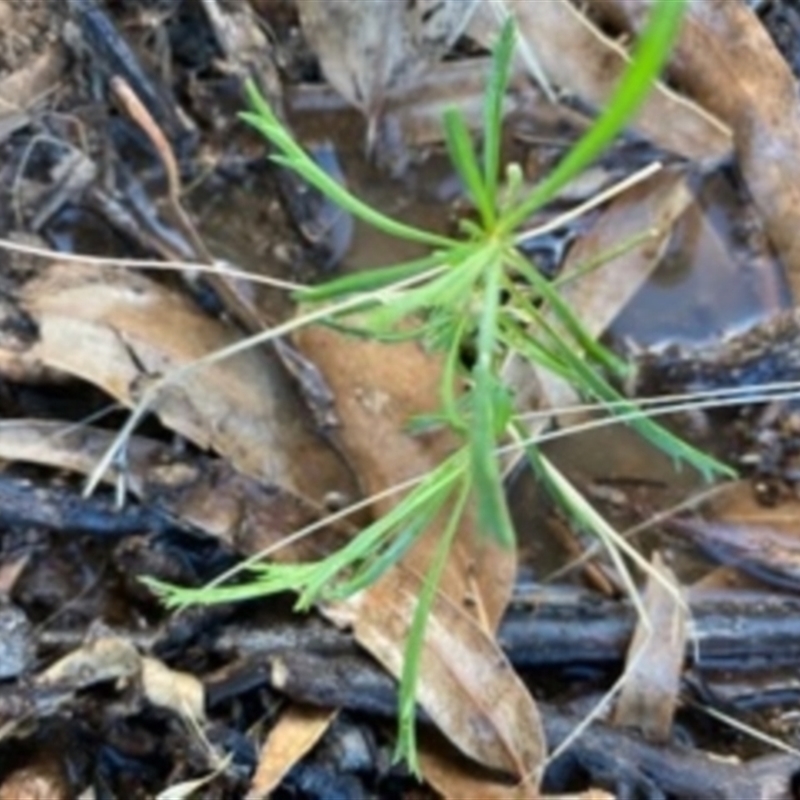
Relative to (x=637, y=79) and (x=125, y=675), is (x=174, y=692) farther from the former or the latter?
(x=637, y=79)

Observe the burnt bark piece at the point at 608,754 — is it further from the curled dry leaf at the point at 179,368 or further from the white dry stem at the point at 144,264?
the white dry stem at the point at 144,264

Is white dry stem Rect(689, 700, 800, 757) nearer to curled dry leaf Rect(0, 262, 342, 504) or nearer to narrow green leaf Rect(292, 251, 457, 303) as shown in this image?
curled dry leaf Rect(0, 262, 342, 504)

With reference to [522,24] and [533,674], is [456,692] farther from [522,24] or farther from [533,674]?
[522,24]

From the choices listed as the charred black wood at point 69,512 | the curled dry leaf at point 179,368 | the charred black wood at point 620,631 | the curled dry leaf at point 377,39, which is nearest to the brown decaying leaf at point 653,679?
the charred black wood at point 620,631

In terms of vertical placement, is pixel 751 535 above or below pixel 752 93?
below

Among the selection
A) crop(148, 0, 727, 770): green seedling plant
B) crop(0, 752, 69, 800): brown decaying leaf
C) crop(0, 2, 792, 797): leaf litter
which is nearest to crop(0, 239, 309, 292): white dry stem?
crop(0, 2, 792, 797): leaf litter

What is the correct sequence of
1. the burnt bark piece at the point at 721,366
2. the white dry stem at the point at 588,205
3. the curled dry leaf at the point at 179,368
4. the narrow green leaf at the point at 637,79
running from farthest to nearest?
the burnt bark piece at the point at 721,366
the curled dry leaf at the point at 179,368
the white dry stem at the point at 588,205
the narrow green leaf at the point at 637,79

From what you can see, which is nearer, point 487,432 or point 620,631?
point 487,432

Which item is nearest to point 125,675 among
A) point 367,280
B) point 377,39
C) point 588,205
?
point 367,280
